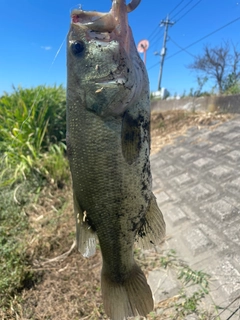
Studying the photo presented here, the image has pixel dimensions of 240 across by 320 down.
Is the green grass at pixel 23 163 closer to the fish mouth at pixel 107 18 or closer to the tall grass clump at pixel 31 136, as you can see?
the tall grass clump at pixel 31 136

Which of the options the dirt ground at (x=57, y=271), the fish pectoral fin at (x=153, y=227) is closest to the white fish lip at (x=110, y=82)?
the fish pectoral fin at (x=153, y=227)

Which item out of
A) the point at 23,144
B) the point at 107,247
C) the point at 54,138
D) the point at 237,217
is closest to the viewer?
the point at 107,247

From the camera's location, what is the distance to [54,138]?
6152mm

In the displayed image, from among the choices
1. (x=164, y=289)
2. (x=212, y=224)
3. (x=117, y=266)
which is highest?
(x=117, y=266)

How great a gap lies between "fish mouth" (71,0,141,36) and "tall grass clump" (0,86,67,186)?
382 centimetres

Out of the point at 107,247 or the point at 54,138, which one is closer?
the point at 107,247

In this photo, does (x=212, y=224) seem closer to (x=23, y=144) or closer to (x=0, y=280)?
(x=0, y=280)

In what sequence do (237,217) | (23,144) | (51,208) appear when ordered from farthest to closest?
1. (23,144)
2. (51,208)
3. (237,217)

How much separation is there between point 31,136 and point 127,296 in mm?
4795

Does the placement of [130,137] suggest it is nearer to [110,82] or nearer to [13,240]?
[110,82]

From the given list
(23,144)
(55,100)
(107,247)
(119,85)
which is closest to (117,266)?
(107,247)

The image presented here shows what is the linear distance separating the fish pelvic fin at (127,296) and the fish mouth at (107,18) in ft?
3.89

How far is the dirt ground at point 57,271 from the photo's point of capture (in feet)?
8.01

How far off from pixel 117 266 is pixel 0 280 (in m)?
1.75
